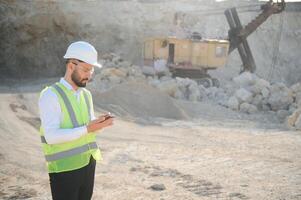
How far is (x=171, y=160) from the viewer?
→ 314 inches

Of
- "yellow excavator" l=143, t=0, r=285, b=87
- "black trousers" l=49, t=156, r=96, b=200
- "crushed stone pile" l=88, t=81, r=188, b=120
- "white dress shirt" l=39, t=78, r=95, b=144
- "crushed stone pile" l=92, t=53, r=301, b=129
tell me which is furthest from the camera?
"yellow excavator" l=143, t=0, r=285, b=87

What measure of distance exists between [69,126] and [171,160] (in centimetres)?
508

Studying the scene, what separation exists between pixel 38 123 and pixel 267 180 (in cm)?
592

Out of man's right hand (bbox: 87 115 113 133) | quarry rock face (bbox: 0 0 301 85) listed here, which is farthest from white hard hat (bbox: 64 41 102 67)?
quarry rock face (bbox: 0 0 301 85)

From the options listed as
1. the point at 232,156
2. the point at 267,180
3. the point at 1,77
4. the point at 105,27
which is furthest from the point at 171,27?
the point at 267,180

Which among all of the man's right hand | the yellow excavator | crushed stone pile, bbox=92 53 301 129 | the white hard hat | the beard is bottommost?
crushed stone pile, bbox=92 53 301 129

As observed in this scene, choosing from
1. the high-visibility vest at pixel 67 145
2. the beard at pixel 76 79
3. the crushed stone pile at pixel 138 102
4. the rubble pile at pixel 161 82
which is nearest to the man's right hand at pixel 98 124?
the high-visibility vest at pixel 67 145

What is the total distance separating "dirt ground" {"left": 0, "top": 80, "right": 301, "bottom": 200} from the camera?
6078mm

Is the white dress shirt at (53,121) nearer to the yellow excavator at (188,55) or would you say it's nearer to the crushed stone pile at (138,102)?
the crushed stone pile at (138,102)

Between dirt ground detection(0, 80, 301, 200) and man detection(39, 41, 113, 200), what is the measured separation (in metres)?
2.82

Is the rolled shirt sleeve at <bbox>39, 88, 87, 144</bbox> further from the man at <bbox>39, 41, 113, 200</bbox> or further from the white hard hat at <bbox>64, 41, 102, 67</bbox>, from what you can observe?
the white hard hat at <bbox>64, 41, 102, 67</bbox>

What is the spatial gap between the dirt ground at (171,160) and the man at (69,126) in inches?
111

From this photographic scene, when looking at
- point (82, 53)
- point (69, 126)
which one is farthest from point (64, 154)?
point (82, 53)

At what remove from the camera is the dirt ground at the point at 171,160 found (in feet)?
19.9
